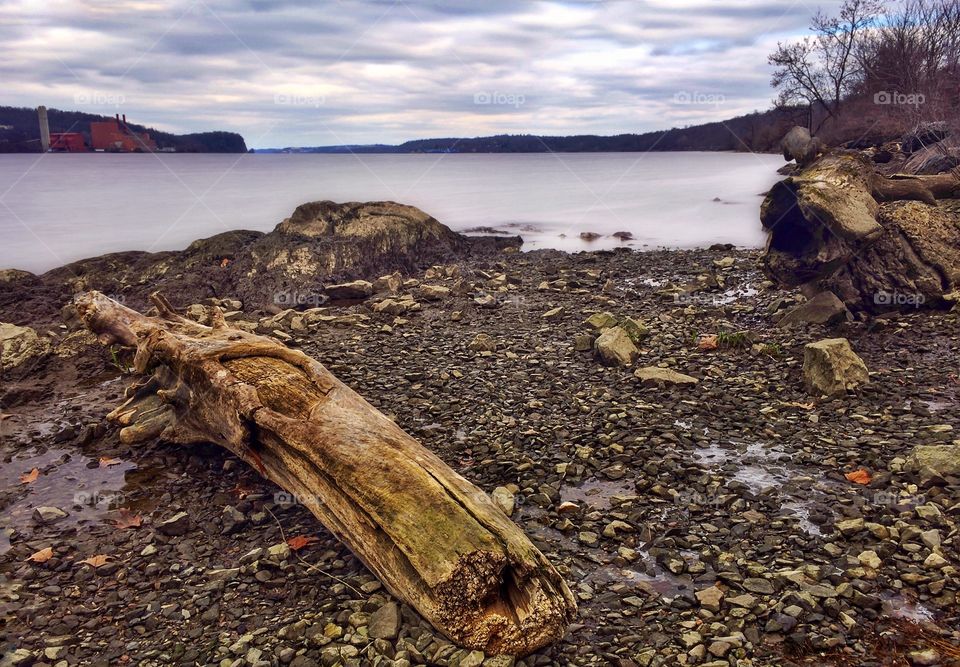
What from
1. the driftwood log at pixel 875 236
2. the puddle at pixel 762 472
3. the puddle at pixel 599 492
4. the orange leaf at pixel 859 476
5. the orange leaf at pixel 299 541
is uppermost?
the driftwood log at pixel 875 236

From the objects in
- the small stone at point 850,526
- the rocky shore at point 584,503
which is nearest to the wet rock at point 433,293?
the rocky shore at point 584,503

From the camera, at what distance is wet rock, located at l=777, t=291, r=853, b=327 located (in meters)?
12.7

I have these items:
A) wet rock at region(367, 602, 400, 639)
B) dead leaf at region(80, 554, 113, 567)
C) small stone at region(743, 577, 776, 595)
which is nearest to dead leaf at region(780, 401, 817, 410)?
small stone at region(743, 577, 776, 595)

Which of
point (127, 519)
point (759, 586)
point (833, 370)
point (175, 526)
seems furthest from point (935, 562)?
point (127, 519)

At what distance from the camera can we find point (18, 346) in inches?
505

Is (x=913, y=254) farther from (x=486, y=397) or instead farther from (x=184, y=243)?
(x=184, y=243)

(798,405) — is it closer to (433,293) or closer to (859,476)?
(859,476)

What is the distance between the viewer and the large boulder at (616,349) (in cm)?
1151

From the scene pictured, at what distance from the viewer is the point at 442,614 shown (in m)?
5.08

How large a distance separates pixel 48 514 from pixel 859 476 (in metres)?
9.19

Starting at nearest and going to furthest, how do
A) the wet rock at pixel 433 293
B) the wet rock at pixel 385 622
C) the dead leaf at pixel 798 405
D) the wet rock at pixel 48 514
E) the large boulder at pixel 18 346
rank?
the wet rock at pixel 385 622, the wet rock at pixel 48 514, the dead leaf at pixel 798 405, the large boulder at pixel 18 346, the wet rock at pixel 433 293

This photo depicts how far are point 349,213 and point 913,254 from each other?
17.8 metres

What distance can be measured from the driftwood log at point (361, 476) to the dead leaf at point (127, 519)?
1211 millimetres

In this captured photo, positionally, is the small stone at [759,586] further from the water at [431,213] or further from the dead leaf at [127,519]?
the water at [431,213]
